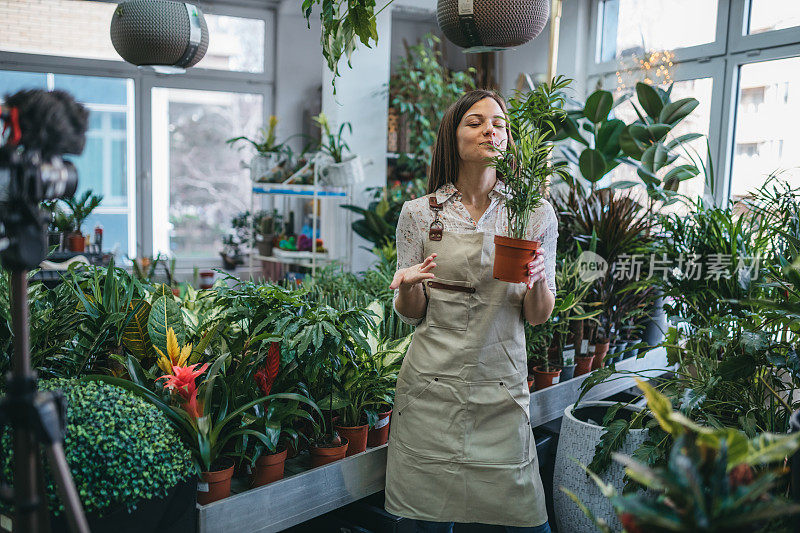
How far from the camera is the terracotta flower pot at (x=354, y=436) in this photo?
2217mm

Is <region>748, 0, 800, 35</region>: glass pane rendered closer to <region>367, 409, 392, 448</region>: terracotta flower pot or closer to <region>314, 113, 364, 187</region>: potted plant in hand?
<region>314, 113, 364, 187</region>: potted plant in hand

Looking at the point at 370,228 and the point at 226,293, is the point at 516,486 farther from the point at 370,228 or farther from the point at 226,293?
the point at 370,228

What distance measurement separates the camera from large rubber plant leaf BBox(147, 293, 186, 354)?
2.07 metres

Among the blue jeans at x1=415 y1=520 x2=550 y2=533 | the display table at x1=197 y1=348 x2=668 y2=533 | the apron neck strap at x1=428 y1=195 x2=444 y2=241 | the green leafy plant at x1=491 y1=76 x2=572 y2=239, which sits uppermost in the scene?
the green leafy plant at x1=491 y1=76 x2=572 y2=239

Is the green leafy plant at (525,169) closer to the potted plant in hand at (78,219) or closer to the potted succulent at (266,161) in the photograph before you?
the potted succulent at (266,161)

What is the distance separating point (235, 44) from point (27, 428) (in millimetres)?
6510

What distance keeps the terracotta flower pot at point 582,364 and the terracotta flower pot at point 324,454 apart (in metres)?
1.61

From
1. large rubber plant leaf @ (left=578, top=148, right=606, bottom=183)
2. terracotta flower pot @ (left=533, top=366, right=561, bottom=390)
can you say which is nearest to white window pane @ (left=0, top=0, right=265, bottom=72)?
large rubber plant leaf @ (left=578, top=148, right=606, bottom=183)

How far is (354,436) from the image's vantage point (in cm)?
222

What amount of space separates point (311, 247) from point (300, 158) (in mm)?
670

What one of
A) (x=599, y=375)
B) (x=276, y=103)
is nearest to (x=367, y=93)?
(x=276, y=103)

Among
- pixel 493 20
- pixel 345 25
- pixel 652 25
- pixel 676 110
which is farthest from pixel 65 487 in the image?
pixel 652 25

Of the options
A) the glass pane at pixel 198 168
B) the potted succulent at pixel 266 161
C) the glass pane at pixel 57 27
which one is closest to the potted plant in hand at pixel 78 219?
the potted succulent at pixel 266 161

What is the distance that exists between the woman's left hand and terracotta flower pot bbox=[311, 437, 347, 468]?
0.81 m
